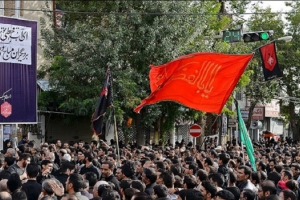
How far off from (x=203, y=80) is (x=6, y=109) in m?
7.47

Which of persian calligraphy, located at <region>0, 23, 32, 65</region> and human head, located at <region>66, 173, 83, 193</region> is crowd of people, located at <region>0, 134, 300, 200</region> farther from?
persian calligraphy, located at <region>0, 23, 32, 65</region>

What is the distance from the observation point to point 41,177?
1092cm

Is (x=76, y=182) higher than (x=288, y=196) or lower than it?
higher

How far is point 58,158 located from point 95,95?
9095 mm

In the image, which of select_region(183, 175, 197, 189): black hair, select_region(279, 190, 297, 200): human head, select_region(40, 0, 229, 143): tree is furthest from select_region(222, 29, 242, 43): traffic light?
select_region(279, 190, 297, 200): human head

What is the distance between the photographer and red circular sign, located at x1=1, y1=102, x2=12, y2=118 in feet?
58.3

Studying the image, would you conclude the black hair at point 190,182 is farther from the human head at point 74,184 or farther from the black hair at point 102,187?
the human head at point 74,184

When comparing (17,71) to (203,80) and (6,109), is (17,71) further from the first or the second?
(203,80)

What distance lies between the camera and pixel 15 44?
59.8 feet

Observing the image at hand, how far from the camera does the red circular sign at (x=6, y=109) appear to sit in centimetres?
1776

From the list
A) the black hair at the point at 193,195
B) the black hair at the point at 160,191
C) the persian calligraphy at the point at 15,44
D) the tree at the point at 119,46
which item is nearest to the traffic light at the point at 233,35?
the tree at the point at 119,46

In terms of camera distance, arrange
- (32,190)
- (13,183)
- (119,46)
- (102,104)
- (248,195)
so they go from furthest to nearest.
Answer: (119,46) → (102,104) → (32,190) → (248,195) → (13,183)

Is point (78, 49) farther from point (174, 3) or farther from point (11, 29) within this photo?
point (11, 29)

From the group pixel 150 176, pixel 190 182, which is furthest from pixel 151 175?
pixel 190 182
